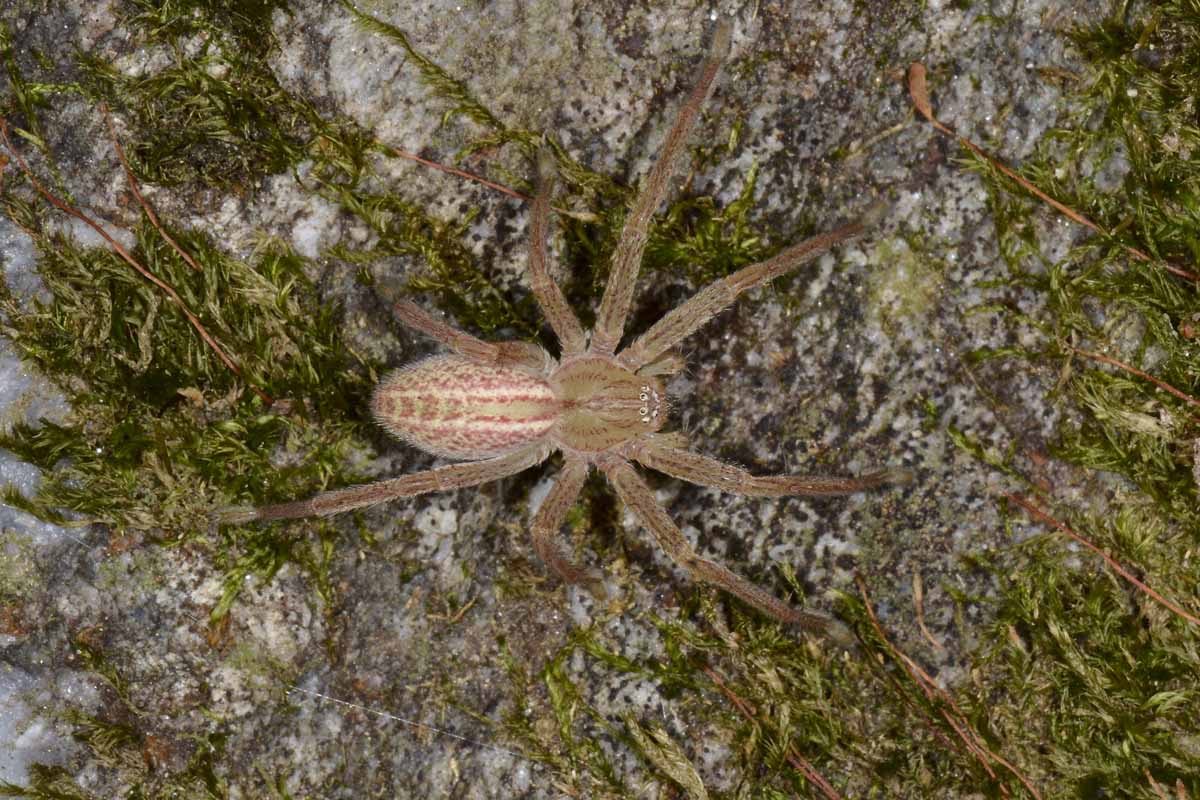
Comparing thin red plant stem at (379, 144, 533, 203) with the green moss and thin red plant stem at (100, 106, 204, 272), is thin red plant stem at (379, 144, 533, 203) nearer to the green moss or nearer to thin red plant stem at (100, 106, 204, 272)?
thin red plant stem at (100, 106, 204, 272)

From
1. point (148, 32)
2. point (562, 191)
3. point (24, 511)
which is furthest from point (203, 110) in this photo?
point (24, 511)

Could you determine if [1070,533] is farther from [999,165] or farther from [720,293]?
[720,293]

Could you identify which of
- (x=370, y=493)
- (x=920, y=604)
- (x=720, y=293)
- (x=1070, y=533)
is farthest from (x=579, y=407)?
(x=1070, y=533)

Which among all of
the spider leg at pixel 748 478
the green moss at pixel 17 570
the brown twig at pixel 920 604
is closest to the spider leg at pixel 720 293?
the spider leg at pixel 748 478

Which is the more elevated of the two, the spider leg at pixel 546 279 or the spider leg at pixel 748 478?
the spider leg at pixel 546 279

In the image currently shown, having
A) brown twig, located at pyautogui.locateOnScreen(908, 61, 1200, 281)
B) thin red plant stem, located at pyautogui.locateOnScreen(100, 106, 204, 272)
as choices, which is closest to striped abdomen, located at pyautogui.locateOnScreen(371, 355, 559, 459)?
thin red plant stem, located at pyautogui.locateOnScreen(100, 106, 204, 272)

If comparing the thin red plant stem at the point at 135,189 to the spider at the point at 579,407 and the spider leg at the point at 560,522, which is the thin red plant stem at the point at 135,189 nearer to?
the spider at the point at 579,407
